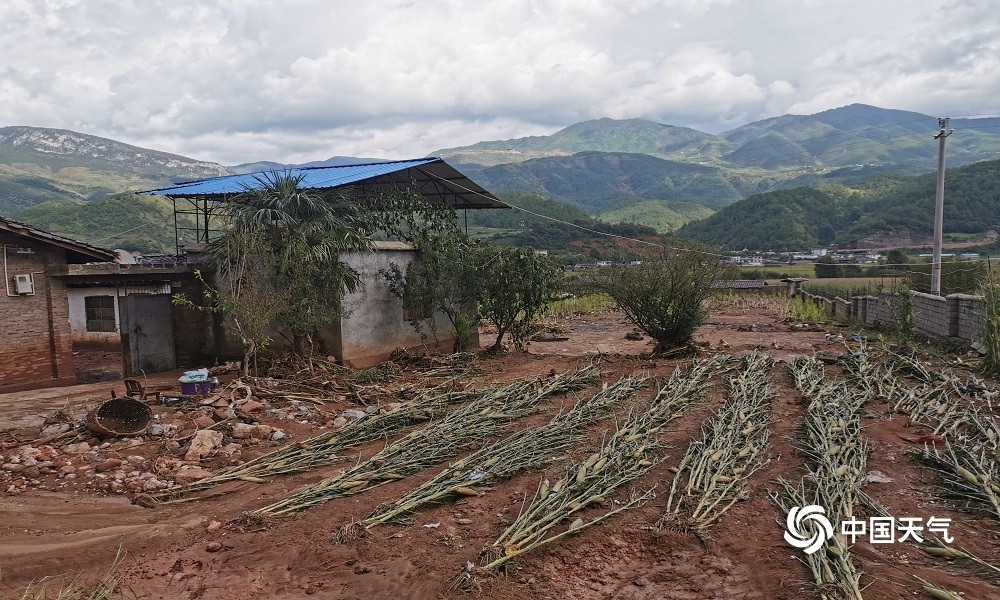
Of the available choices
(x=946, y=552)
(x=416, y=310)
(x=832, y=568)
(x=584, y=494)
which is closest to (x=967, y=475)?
(x=946, y=552)

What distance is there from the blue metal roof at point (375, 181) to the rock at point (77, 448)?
6342 mm

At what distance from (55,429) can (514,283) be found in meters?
8.88

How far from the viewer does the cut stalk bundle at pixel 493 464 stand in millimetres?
4965

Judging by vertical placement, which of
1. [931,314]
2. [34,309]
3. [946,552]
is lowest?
[946,552]

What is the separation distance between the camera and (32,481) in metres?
6.18

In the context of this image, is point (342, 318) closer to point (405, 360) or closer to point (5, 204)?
point (405, 360)

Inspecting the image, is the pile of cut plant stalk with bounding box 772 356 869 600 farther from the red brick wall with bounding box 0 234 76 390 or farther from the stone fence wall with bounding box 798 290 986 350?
the red brick wall with bounding box 0 234 76 390

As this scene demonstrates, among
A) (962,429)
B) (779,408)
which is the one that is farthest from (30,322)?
(962,429)

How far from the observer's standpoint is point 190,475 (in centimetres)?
624

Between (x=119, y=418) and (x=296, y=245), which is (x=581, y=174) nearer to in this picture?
(x=296, y=245)

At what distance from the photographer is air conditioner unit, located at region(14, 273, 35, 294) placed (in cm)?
1084

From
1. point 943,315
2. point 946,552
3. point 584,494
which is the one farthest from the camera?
point 943,315

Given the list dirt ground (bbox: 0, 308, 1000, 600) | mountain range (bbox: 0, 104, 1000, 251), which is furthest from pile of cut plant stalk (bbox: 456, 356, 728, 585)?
mountain range (bbox: 0, 104, 1000, 251)

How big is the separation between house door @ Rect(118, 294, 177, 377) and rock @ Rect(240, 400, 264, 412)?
5818mm
